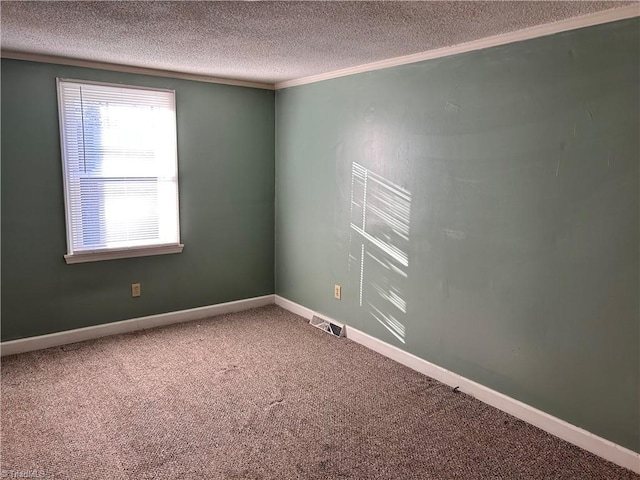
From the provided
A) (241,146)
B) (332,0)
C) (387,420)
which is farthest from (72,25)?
(387,420)

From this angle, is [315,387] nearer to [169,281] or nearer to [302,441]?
[302,441]

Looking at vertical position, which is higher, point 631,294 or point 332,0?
point 332,0

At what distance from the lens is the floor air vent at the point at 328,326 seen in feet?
13.1

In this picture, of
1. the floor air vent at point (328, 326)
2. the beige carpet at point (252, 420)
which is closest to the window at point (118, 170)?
the beige carpet at point (252, 420)

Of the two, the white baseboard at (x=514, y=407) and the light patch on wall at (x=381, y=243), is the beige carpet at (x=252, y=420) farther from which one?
the light patch on wall at (x=381, y=243)

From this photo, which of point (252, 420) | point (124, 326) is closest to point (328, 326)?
point (252, 420)

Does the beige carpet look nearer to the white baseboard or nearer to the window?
the white baseboard

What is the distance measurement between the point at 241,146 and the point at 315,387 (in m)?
2.35

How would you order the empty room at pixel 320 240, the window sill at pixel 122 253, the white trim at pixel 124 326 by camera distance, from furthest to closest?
the window sill at pixel 122 253 < the white trim at pixel 124 326 < the empty room at pixel 320 240

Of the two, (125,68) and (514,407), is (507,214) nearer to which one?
(514,407)

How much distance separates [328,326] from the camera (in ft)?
13.5

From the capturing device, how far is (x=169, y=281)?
4230mm

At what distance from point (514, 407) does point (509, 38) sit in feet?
6.81

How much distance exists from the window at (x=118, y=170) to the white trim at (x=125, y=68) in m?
0.13
